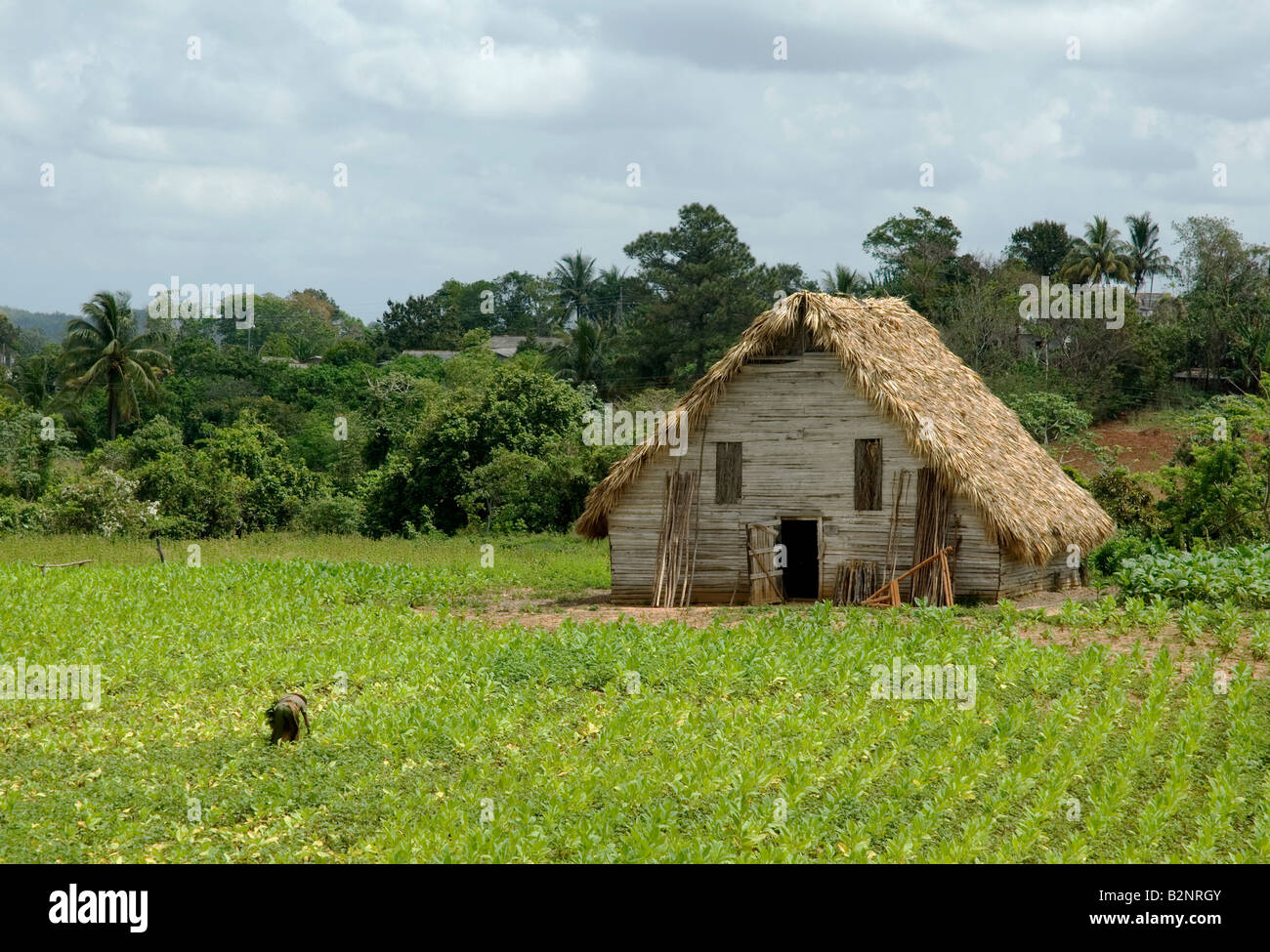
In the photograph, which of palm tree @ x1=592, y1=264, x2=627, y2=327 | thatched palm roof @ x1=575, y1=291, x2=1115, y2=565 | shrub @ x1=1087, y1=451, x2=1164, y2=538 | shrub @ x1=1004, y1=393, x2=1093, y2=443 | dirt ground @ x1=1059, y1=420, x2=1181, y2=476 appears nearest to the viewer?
thatched palm roof @ x1=575, y1=291, x2=1115, y2=565

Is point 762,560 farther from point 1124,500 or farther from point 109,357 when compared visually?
point 109,357

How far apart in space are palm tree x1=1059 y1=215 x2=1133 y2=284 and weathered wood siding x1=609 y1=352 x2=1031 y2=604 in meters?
38.9

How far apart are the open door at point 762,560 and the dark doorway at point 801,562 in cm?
203

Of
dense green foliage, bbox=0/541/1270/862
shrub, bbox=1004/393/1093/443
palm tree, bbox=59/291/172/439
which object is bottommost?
dense green foliage, bbox=0/541/1270/862

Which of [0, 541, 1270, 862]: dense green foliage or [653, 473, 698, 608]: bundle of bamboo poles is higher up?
[653, 473, 698, 608]: bundle of bamboo poles

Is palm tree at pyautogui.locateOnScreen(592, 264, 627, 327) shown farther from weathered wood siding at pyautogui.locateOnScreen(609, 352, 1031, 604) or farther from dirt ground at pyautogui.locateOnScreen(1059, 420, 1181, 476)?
weathered wood siding at pyautogui.locateOnScreen(609, 352, 1031, 604)

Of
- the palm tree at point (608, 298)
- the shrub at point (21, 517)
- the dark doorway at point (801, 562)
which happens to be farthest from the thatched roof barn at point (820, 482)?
the palm tree at point (608, 298)

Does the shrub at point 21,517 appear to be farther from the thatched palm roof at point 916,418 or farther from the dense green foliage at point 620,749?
the thatched palm roof at point 916,418

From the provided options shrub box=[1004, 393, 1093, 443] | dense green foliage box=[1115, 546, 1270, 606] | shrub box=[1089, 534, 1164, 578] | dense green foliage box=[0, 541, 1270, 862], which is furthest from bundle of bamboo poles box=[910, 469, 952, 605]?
shrub box=[1004, 393, 1093, 443]

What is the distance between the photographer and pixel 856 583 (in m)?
19.8

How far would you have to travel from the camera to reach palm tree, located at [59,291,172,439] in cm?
4575

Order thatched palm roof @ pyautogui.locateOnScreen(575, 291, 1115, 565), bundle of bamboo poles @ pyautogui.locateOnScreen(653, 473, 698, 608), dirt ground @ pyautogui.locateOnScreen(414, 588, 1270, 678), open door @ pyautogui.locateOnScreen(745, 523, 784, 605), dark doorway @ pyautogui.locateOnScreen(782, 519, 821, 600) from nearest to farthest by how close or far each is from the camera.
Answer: dirt ground @ pyautogui.locateOnScreen(414, 588, 1270, 678) → thatched palm roof @ pyautogui.locateOnScreen(575, 291, 1115, 565) → open door @ pyautogui.locateOnScreen(745, 523, 784, 605) → bundle of bamboo poles @ pyautogui.locateOnScreen(653, 473, 698, 608) → dark doorway @ pyautogui.locateOnScreen(782, 519, 821, 600)

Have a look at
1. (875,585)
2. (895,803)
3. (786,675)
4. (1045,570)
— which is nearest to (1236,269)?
(1045,570)

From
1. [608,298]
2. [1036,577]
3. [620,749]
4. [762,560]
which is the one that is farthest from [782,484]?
[608,298]
